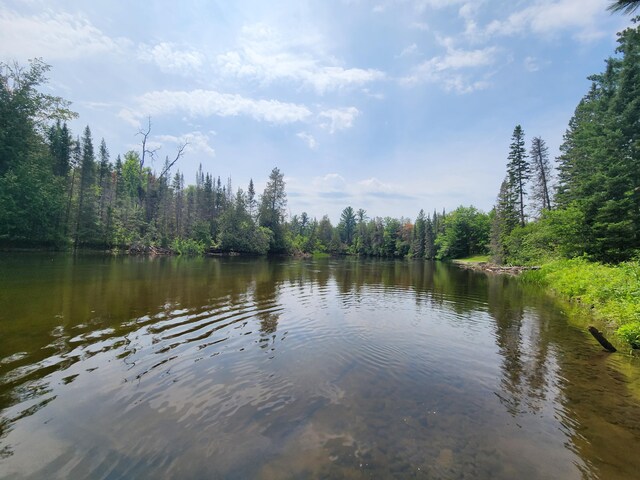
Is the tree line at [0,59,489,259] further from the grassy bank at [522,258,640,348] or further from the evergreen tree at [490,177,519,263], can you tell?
the grassy bank at [522,258,640,348]

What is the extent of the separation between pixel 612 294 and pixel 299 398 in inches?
563

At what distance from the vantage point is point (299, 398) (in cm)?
616

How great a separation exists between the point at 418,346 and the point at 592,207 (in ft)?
81.1

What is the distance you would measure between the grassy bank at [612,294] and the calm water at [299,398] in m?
1.30

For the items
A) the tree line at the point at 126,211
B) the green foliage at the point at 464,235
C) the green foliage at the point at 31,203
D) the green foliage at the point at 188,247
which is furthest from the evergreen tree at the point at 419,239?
the green foliage at the point at 31,203

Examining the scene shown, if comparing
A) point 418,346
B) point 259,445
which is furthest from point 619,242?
point 259,445

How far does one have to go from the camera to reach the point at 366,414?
5633mm

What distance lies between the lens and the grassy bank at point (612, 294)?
378 inches

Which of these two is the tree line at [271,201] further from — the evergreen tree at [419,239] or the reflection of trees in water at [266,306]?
the reflection of trees in water at [266,306]

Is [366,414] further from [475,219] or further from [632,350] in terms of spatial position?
[475,219]

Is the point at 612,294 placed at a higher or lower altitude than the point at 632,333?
higher

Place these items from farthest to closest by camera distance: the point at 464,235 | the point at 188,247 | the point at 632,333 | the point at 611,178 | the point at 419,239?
the point at 419,239 < the point at 464,235 < the point at 188,247 < the point at 611,178 < the point at 632,333

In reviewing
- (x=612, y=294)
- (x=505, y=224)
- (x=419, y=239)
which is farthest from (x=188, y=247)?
(x=419, y=239)

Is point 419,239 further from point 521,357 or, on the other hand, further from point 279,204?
point 521,357
